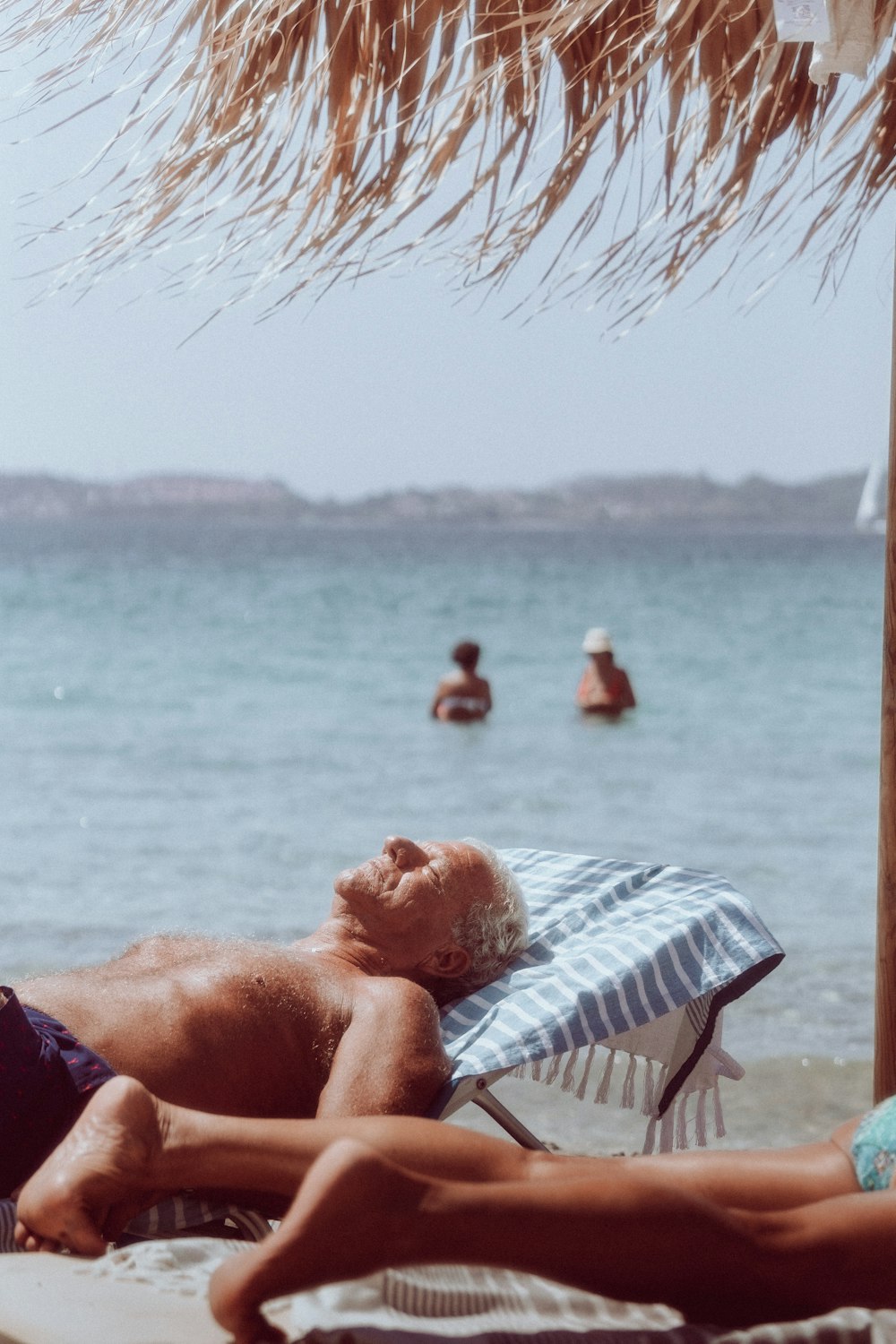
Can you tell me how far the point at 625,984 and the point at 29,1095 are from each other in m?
1.09

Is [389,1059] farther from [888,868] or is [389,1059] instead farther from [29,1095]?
[888,868]

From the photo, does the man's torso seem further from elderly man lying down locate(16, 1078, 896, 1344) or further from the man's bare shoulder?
elderly man lying down locate(16, 1078, 896, 1344)

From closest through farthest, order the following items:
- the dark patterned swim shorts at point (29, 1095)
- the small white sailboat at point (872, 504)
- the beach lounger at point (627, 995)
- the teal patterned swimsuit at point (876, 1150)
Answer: the teal patterned swimsuit at point (876, 1150), the dark patterned swim shorts at point (29, 1095), the beach lounger at point (627, 995), the small white sailboat at point (872, 504)

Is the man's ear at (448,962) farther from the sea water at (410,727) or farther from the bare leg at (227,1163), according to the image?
the sea water at (410,727)

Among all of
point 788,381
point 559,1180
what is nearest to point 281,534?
point 788,381

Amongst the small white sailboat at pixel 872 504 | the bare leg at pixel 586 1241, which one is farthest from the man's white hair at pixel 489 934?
the small white sailboat at pixel 872 504

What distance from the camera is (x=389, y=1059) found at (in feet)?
7.72

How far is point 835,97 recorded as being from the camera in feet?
9.06

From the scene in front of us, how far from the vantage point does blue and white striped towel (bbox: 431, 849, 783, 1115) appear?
8.41ft

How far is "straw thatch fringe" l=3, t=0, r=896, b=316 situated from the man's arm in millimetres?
1324

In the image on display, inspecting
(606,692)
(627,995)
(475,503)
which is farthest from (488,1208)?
(475,503)

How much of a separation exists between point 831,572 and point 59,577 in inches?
673

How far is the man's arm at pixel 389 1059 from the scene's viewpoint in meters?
2.30

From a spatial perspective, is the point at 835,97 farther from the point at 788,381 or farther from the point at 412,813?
the point at 788,381
